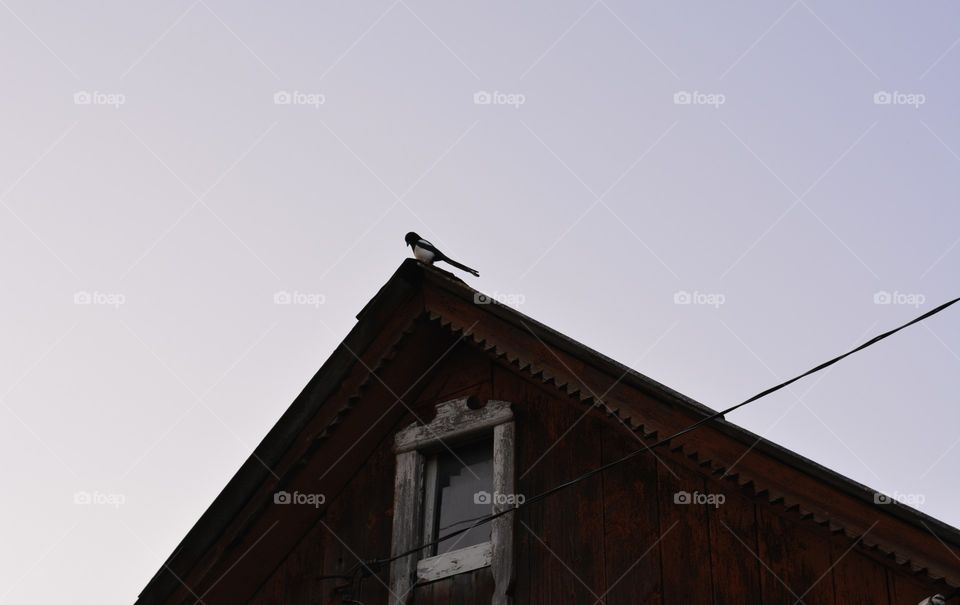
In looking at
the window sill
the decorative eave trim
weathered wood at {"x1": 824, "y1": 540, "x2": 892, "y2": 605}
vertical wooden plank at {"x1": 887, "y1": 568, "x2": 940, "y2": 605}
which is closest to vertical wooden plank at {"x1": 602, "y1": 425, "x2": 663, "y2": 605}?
the decorative eave trim

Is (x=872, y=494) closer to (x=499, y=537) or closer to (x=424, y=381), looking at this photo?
(x=499, y=537)

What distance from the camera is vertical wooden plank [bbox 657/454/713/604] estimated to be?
9.08 metres

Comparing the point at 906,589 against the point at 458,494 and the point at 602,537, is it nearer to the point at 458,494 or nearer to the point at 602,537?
the point at 602,537

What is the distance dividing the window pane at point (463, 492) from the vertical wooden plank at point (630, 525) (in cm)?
98

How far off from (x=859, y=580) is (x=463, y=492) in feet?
10.4

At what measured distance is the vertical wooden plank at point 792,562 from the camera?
8.70 m

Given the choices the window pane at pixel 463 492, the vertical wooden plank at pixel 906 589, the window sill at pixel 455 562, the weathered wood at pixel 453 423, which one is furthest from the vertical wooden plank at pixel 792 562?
the weathered wood at pixel 453 423

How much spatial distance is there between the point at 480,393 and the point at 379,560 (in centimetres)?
148

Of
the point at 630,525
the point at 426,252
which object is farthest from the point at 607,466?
the point at 426,252

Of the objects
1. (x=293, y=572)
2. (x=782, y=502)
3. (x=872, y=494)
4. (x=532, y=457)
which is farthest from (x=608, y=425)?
(x=293, y=572)

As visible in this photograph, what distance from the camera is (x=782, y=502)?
902 cm

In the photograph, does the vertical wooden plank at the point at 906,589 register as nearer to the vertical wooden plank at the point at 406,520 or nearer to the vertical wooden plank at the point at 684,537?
the vertical wooden plank at the point at 684,537

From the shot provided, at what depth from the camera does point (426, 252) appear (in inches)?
460

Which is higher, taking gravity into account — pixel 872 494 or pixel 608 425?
pixel 608 425
